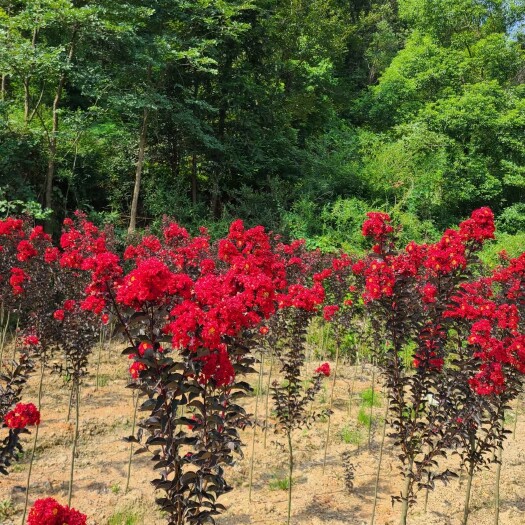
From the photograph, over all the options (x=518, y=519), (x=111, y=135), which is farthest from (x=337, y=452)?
(x=111, y=135)

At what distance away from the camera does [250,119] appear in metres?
14.4

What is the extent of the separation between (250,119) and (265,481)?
11913 mm

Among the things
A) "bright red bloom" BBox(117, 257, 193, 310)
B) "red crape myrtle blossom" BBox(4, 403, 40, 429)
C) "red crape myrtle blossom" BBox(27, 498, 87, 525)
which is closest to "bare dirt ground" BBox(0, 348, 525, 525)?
"red crape myrtle blossom" BBox(4, 403, 40, 429)

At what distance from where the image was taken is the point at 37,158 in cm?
1114

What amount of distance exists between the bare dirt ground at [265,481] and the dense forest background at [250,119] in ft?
17.1

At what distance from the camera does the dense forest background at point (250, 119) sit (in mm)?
10531

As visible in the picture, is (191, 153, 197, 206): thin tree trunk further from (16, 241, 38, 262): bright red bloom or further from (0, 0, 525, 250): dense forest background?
(16, 241, 38, 262): bright red bloom

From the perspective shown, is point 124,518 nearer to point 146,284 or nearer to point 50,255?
point 146,284

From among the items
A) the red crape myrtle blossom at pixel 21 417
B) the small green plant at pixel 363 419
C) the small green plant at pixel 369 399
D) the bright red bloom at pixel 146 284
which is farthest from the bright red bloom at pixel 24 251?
the small green plant at pixel 369 399

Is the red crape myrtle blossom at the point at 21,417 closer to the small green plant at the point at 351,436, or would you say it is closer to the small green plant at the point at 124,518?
the small green plant at the point at 124,518

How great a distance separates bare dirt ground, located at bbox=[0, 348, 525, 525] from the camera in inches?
160

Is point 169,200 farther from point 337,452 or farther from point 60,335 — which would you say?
point 337,452

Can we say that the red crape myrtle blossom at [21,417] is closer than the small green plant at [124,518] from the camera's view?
Yes

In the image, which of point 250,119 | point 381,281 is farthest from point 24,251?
point 250,119
